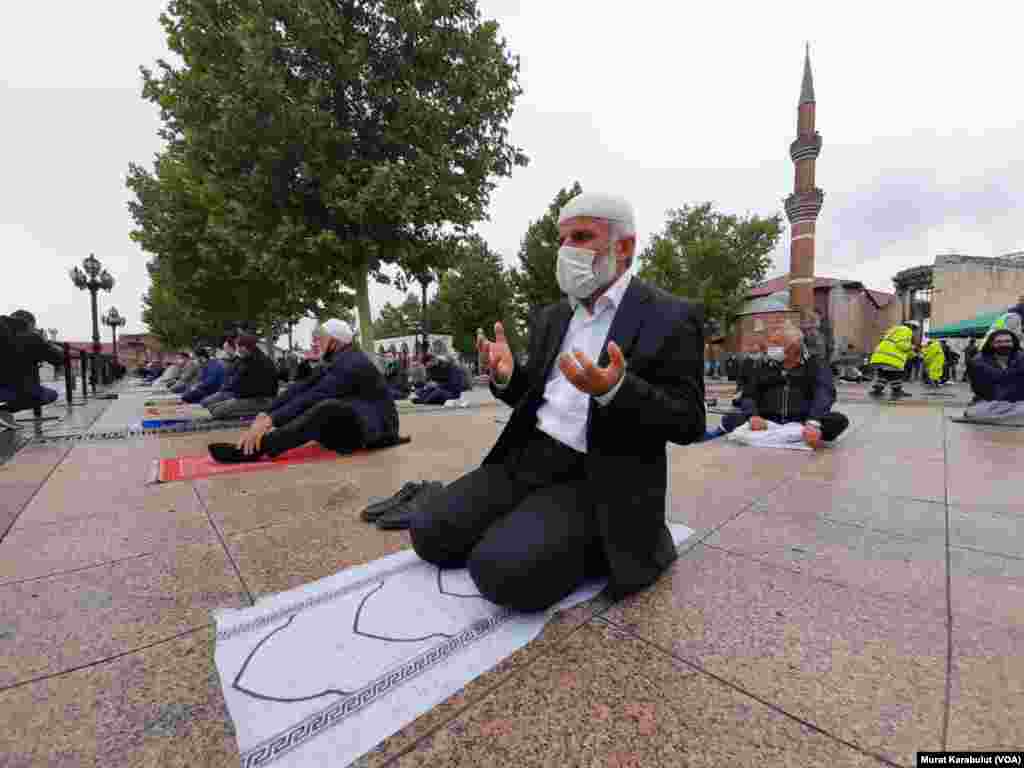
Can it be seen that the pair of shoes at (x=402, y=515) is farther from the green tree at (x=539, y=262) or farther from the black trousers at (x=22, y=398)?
the green tree at (x=539, y=262)

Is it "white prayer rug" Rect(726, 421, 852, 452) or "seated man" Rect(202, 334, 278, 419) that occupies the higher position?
"seated man" Rect(202, 334, 278, 419)

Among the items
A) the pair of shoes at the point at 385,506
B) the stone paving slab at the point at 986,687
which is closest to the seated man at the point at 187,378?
the pair of shoes at the point at 385,506

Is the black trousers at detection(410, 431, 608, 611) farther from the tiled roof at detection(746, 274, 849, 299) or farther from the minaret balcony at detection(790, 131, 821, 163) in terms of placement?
the tiled roof at detection(746, 274, 849, 299)

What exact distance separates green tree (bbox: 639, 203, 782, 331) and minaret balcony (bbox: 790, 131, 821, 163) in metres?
4.20

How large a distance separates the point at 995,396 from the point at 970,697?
8.62m

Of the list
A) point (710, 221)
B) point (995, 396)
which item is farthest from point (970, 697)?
point (710, 221)

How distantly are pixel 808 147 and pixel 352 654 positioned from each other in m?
39.8

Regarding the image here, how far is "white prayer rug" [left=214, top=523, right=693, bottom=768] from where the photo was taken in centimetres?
115

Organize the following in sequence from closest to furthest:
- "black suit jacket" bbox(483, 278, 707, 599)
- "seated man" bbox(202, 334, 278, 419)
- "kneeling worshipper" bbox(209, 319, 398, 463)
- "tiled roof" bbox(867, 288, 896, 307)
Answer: "black suit jacket" bbox(483, 278, 707, 599), "kneeling worshipper" bbox(209, 319, 398, 463), "seated man" bbox(202, 334, 278, 419), "tiled roof" bbox(867, 288, 896, 307)

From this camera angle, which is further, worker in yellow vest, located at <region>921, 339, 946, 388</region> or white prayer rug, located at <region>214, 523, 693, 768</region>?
worker in yellow vest, located at <region>921, 339, 946, 388</region>

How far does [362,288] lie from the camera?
1219 centimetres

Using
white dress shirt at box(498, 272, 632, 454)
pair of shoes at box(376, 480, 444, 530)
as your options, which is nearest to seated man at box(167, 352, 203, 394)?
pair of shoes at box(376, 480, 444, 530)

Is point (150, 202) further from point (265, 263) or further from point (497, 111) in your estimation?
point (497, 111)

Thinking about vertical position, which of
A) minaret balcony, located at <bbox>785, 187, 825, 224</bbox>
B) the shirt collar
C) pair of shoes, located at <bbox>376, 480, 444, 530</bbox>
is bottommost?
pair of shoes, located at <bbox>376, 480, 444, 530</bbox>
